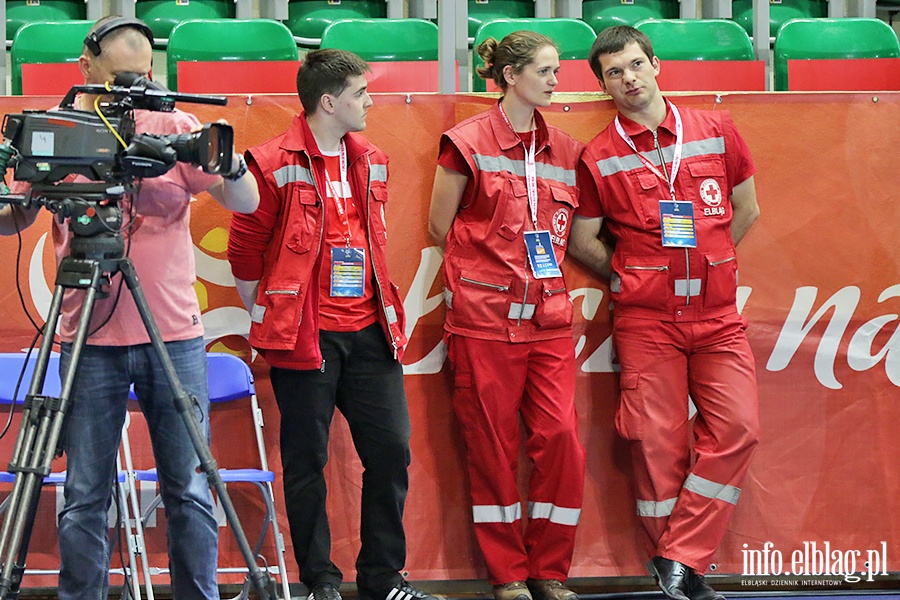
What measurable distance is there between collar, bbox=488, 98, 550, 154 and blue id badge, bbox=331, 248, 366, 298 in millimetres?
708

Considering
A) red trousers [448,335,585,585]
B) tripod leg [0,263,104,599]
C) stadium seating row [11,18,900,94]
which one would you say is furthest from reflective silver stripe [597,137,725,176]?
tripod leg [0,263,104,599]

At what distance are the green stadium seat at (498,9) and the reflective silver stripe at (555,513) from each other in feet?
11.3

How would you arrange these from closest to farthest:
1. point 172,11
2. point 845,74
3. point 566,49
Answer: point 845,74, point 566,49, point 172,11

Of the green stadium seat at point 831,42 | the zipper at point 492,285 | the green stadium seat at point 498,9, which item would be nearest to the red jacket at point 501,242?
the zipper at point 492,285

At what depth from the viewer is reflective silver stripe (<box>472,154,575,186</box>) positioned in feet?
12.4

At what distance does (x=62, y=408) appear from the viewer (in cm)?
236

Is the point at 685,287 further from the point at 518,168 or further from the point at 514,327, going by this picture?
the point at 518,168

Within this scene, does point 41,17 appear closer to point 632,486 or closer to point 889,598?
point 632,486

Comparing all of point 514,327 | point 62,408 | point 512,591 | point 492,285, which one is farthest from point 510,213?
point 62,408

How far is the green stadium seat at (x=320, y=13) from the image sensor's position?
20.7ft

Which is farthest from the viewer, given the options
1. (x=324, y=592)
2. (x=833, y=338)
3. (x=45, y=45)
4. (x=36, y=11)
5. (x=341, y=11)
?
(x=341, y=11)

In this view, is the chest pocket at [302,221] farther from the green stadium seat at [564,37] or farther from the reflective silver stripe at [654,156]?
the green stadium seat at [564,37]

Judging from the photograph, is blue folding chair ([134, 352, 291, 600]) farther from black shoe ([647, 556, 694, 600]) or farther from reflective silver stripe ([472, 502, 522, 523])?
black shoe ([647, 556, 694, 600])

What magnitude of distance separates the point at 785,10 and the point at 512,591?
448cm
